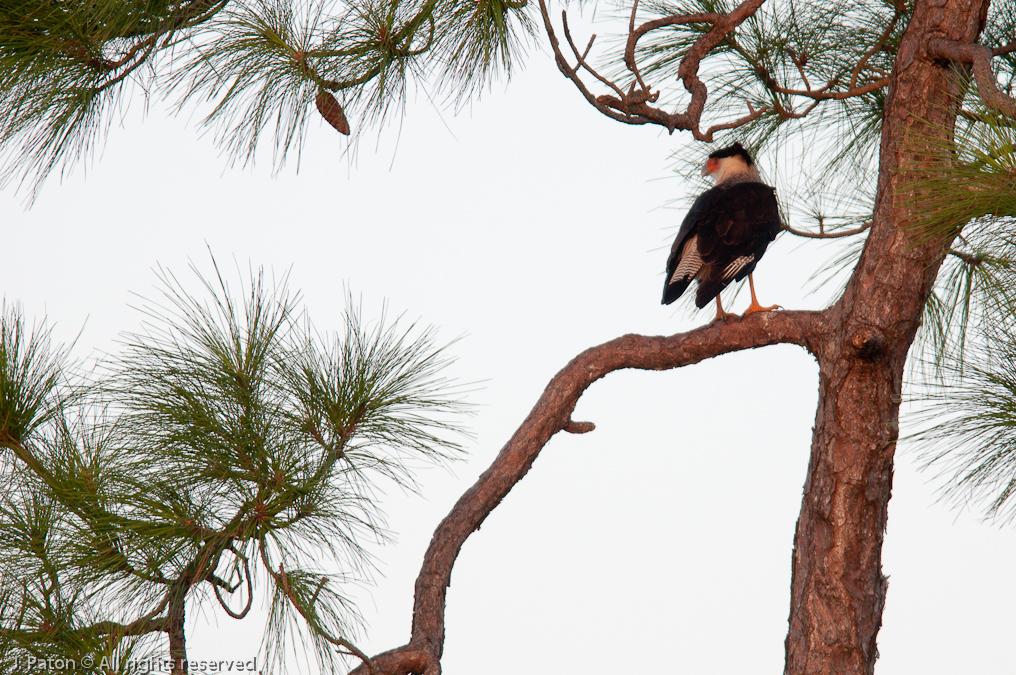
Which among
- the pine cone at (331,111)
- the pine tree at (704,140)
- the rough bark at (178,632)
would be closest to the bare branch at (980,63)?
the pine tree at (704,140)

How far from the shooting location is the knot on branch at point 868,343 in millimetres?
1735

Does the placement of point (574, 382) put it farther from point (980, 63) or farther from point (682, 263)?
point (980, 63)

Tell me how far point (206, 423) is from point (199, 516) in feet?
0.48

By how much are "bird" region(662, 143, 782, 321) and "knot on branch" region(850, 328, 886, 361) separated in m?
0.24

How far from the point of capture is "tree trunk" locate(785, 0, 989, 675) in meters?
1.75

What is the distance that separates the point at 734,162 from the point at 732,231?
1.40 ft

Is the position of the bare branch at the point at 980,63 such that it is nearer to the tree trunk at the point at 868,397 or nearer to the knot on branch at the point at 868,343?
the tree trunk at the point at 868,397

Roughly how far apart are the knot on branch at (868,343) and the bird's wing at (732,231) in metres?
0.34

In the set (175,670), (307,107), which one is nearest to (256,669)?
(175,670)

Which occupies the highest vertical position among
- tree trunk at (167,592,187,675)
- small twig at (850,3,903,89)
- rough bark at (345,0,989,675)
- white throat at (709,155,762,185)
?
small twig at (850,3,903,89)

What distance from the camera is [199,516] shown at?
4.95 feet

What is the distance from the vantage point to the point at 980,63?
152 cm

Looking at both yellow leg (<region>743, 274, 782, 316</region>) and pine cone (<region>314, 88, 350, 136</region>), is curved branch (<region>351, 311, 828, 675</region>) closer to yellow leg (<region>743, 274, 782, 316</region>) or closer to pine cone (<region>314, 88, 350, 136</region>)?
yellow leg (<region>743, 274, 782, 316</region>)

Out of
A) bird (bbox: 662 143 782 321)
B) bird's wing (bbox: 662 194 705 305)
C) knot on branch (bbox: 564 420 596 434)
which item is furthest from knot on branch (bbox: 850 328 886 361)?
knot on branch (bbox: 564 420 596 434)
